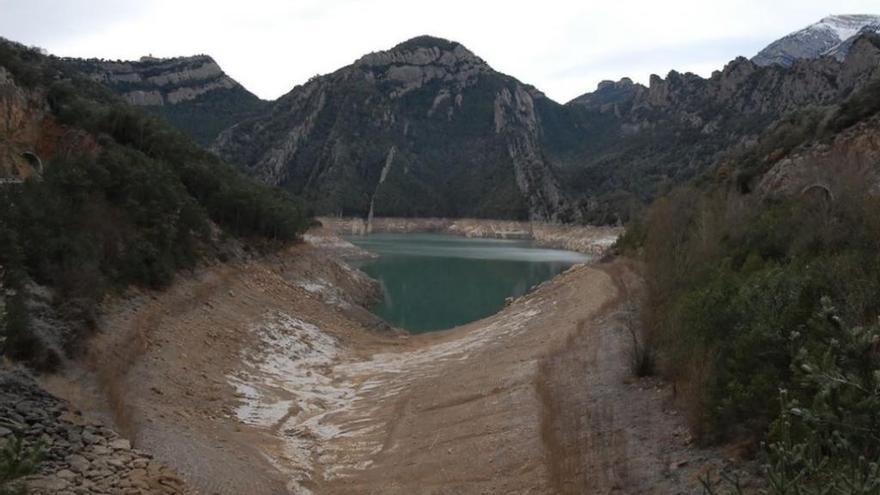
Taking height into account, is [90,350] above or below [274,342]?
above

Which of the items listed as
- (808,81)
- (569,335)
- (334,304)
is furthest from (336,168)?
Answer: (569,335)

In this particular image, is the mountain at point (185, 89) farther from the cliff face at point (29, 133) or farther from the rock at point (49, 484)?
the rock at point (49, 484)

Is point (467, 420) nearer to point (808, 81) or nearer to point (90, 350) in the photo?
point (90, 350)

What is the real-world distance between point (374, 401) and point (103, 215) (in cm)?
941

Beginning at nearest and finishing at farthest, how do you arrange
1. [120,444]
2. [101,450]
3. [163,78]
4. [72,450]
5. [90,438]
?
[72,450] < [101,450] < [90,438] < [120,444] < [163,78]

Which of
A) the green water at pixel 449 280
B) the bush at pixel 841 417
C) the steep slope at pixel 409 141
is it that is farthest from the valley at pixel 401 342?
the steep slope at pixel 409 141

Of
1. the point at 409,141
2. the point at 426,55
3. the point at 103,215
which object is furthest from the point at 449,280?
the point at 426,55

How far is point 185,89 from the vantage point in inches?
6378

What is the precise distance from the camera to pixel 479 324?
25016 millimetres

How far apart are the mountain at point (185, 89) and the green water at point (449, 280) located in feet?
307

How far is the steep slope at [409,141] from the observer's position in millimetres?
→ 135375

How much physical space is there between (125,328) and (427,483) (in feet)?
28.2

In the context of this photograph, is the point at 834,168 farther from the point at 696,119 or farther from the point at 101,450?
the point at 696,119

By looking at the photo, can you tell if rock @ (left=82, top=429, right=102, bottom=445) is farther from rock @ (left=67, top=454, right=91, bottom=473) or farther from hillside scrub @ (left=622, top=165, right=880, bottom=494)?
hillside scrub @ (left=622, top=165, right=880, bottom=494)
